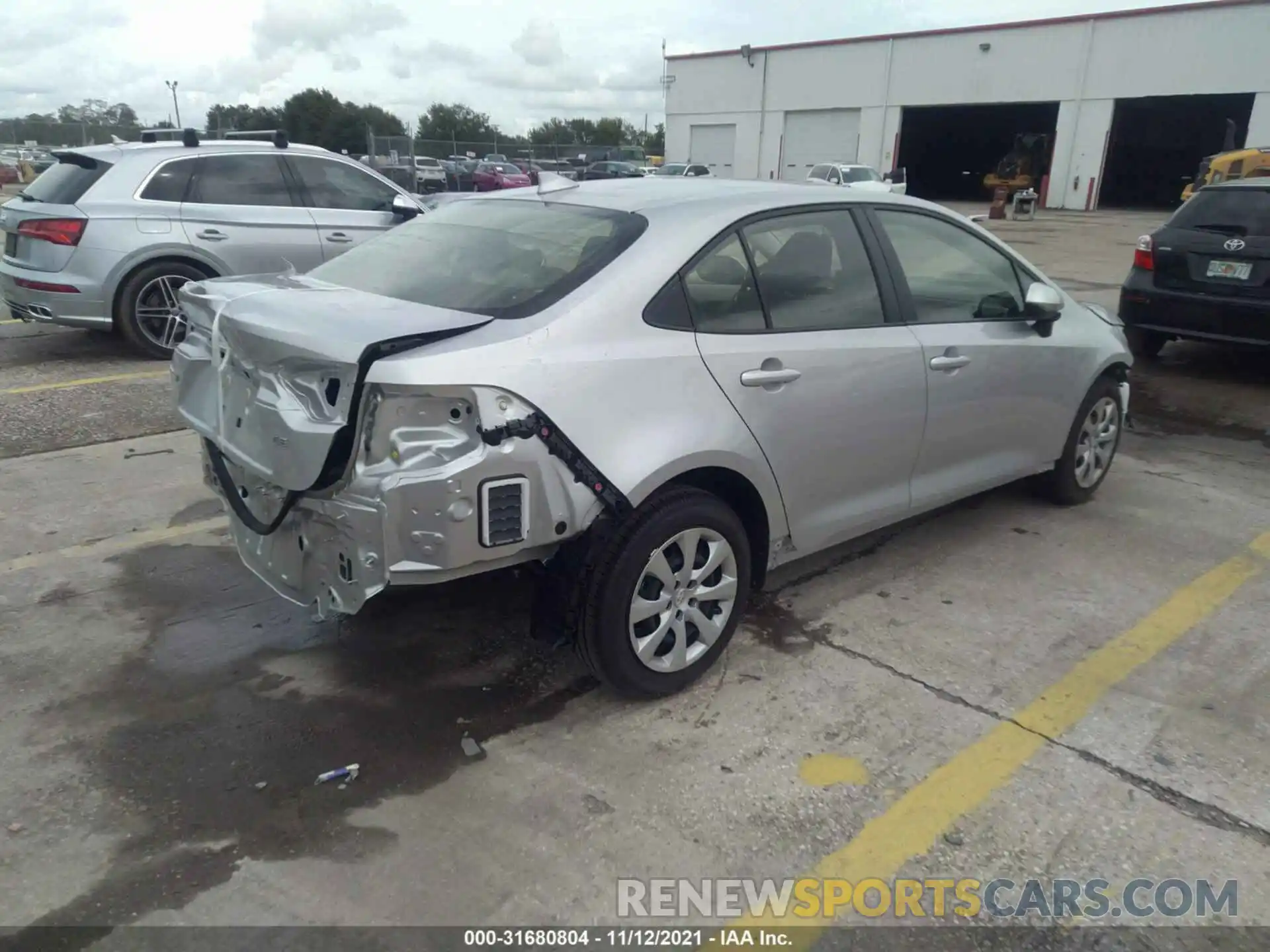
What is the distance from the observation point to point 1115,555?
4562 millimetres

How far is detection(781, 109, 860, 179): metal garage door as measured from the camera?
39500 mm

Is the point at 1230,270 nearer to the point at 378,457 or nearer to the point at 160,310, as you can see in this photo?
the point at 378,457

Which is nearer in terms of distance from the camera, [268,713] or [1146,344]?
[268,713]

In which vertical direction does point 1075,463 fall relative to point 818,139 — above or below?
below

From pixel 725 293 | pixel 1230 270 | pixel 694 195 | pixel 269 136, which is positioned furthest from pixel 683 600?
A: pixel 269 136

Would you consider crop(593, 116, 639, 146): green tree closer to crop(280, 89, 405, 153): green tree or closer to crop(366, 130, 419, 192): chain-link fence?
crop(280, 89, 405, 153): green tree

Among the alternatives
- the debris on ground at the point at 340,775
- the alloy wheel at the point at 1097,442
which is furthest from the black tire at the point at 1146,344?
the debris on ground at the point at 340,775

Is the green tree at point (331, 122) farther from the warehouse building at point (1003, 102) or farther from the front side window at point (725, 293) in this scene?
the front side window at point (725, 293)

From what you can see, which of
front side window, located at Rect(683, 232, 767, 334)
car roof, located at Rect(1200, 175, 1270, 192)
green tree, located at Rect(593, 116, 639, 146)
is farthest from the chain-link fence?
green tree, located at Rect(593, 116, 639, 146)

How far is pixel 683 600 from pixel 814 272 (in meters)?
1.36

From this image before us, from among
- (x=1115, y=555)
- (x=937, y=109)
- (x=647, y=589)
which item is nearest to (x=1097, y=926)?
(x=647, y=589)

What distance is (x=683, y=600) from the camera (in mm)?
3219

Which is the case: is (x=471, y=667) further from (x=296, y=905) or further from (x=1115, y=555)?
(x=1115, y=555)

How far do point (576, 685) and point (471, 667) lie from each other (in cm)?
39
